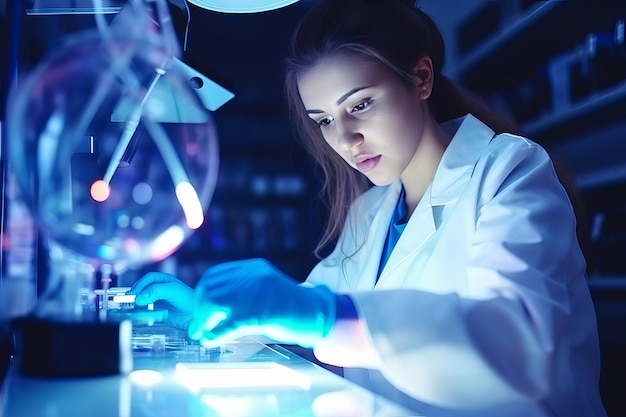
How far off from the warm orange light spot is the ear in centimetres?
78

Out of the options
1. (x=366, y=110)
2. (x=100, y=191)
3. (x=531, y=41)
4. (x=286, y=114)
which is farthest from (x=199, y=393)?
(x=531, y=41)

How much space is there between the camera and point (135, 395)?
2.21 ft

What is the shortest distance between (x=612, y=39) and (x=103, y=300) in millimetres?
1968

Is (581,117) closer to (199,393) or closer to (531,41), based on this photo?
(531,41)

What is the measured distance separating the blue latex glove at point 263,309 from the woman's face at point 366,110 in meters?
0.50

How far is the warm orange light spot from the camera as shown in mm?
735

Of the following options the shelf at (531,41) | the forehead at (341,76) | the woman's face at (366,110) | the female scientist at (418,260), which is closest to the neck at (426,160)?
the female scientist at (418,260)

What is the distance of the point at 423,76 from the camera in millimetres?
1355

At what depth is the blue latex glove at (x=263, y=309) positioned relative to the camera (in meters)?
0.82

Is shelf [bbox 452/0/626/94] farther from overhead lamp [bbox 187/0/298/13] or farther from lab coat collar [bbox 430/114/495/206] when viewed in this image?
overhead lamp [bbox 187/0/298/13]

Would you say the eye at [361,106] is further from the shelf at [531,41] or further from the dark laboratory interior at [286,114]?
the shelf at [531,41]

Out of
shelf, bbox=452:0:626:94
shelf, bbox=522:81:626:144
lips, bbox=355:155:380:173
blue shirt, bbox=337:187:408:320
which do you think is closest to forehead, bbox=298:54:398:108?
lips, bbox=355:155:380:173

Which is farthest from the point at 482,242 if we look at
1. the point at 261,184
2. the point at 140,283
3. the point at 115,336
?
the point at 261,184

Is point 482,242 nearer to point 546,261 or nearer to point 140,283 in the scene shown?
point 546,261
